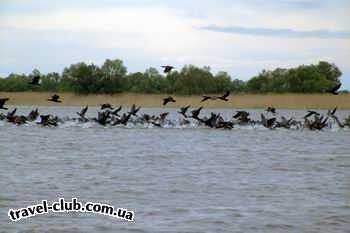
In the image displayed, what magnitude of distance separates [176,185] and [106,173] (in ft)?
6.66

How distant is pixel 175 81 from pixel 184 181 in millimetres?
51521

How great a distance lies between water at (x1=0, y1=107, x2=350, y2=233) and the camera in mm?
10325

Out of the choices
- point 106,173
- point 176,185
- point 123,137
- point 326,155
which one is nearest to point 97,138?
point 123,137

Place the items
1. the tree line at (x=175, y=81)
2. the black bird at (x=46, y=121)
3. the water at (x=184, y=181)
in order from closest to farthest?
1. the water at (x=184, y=181)
2. the black bird at (x=46, y=121)
3. the tree line at (x=175, y=81)

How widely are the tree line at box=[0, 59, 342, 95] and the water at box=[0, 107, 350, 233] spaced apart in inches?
1479

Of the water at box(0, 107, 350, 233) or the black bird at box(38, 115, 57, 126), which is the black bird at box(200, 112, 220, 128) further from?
the black bird at box(38, 115, 57, 126)

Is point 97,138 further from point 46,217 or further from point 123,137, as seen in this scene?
point 46,217

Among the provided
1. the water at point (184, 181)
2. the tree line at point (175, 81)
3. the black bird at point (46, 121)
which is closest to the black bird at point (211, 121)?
the water at point (184, 181)

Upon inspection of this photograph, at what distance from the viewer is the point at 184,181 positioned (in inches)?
551

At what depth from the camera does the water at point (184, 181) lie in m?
10.3

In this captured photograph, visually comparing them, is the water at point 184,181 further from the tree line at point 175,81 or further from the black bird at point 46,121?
the tree line at point 175,81

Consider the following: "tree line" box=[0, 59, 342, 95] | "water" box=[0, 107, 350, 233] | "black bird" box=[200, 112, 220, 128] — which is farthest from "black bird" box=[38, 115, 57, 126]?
"tree line" box=[0, 59, 342, 95]

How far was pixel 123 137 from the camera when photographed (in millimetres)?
24766

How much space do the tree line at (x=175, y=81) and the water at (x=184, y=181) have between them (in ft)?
123
